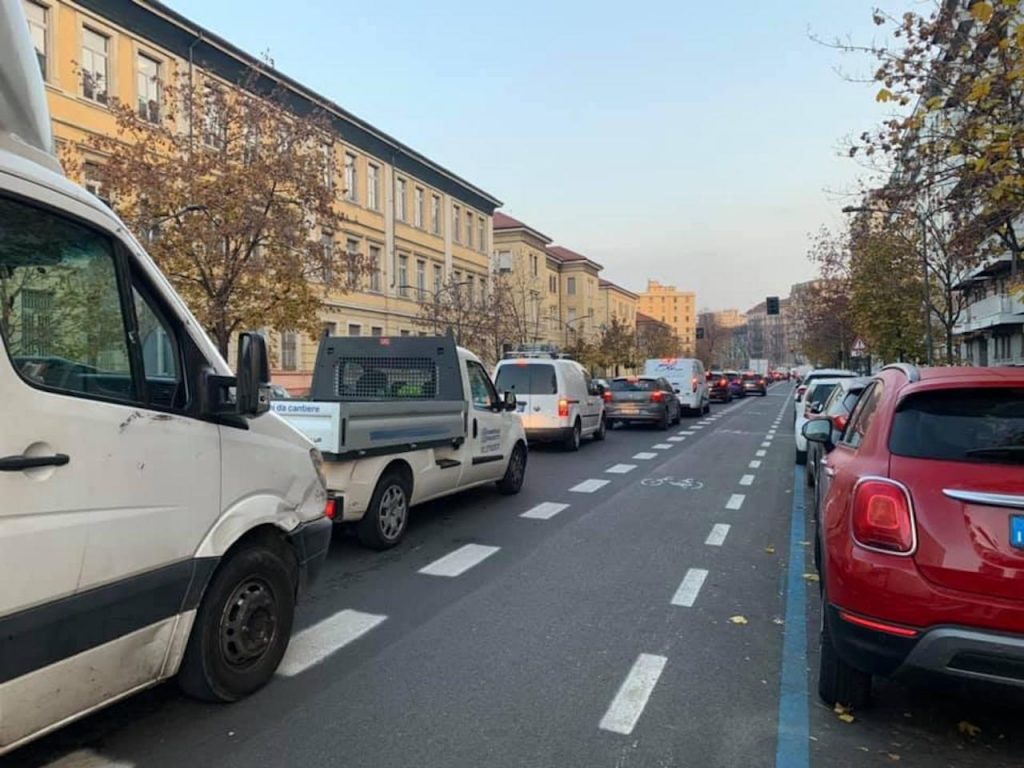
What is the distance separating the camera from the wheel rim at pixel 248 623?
12.0ft

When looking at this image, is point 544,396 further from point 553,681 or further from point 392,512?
point 553,681

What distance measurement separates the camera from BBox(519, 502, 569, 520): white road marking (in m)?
8.83

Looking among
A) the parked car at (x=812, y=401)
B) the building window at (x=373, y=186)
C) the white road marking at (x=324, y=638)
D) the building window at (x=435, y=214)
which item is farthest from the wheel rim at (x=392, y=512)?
the building window at (x=435, y=214)

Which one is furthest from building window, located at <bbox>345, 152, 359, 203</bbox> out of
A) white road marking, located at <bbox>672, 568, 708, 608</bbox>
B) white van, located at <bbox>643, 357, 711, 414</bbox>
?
white road marking, located at <bbox>672, 568, 708, 608</bbox>

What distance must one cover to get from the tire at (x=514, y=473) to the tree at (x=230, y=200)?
8.15 metres

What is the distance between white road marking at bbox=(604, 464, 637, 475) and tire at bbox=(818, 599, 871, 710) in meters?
8.72

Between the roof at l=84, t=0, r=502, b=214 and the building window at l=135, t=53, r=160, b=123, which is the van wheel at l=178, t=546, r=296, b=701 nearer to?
the roof at l=84, t=0, r=502, b=214

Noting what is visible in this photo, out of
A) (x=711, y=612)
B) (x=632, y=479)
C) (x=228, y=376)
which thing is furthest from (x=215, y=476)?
(x=632, y=479)

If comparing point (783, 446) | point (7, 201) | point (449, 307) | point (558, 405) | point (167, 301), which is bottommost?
point (783, 446)

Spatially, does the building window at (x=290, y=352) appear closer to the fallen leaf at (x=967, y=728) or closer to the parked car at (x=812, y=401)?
the parked car at (x=812, y=401)

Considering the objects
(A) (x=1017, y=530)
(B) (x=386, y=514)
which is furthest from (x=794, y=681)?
(B) (x=386, y=514)

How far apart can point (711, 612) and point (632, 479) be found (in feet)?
21.3

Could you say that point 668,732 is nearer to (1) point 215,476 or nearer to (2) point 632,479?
(1) point 215,476

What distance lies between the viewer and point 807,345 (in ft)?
186
